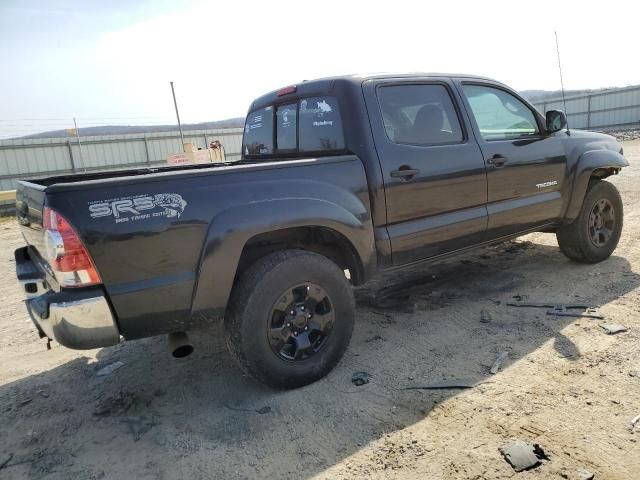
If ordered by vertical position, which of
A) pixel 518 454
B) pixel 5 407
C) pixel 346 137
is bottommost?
pixel 518 454

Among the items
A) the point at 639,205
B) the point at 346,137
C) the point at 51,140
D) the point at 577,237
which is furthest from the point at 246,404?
the point at 51,140

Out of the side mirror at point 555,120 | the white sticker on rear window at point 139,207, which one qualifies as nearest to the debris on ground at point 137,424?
the white sticker on rear window at point 139,207

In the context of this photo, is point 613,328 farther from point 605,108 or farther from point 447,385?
point 605,108

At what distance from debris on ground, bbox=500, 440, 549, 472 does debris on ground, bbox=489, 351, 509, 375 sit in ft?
2.41

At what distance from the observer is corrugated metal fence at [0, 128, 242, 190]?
19828 mm

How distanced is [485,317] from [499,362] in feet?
2.57

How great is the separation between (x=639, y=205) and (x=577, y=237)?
3.69 meters

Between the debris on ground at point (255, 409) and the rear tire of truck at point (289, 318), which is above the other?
the rear tire of truck at point (289, 318)

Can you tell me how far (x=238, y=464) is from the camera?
2467mm

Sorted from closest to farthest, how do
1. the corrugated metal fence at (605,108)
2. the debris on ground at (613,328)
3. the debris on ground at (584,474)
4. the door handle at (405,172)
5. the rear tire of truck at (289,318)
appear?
the debris on ground at (584,474) < the rear tire of truck at (289,318) < the door handle at (405,172) < the debris on ground at (613,328) < the corrugated metal fence at (605,108)

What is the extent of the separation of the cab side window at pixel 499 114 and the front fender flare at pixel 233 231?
1.89 m

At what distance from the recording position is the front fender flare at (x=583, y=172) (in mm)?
4742

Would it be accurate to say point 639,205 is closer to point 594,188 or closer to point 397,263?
point 594,188

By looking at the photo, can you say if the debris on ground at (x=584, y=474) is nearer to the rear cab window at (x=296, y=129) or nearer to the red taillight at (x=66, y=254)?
the rear cab window at (x=296, y=129)
